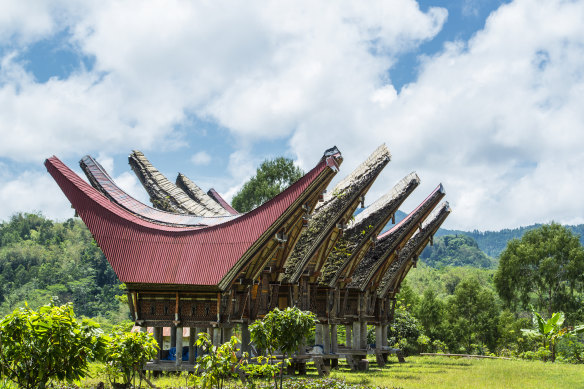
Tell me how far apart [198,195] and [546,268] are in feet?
65.0

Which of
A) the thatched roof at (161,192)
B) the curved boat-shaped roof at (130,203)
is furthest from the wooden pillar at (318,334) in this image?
the curved boat-shaped roof at (130,203)

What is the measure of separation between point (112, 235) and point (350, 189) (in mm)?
7417

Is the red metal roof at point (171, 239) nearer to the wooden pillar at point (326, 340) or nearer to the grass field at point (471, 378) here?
the grass field at point (471, 378)

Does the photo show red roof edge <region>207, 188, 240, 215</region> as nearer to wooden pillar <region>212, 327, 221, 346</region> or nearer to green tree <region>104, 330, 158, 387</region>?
wooden pillar <region>212, 327, 221, 346</region>

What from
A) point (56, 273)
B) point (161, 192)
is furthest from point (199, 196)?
point (56, 273)

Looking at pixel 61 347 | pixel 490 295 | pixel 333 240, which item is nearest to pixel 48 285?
pixel 490 295

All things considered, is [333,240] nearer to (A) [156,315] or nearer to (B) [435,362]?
(A) [156,315]

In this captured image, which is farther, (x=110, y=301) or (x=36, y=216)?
(x=36, y=216)

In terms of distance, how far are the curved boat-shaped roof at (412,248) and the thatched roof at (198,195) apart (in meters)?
7.68

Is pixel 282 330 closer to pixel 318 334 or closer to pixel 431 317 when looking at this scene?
pixel 318 334

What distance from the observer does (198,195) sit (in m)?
27.9

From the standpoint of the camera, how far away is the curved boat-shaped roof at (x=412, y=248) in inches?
1065

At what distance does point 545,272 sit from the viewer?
3519cm

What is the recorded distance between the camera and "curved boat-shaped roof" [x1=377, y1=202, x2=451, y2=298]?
2706 centimetres
